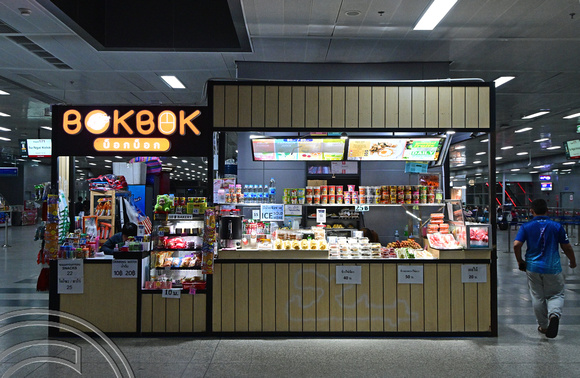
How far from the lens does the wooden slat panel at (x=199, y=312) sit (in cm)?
527

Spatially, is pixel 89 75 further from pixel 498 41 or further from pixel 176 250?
pixel 498 41

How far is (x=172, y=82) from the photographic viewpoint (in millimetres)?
10430

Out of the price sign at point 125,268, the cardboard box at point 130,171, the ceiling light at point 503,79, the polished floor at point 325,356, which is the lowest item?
the polished floor at point 325,356

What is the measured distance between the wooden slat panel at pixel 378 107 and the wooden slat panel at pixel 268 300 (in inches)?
92.7

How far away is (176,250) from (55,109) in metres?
2.43

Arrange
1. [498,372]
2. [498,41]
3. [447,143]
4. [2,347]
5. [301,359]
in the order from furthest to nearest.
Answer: [498,41] → [447,143] → [2,347] → [301,359] → [498,372]

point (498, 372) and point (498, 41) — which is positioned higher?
point (498, 41)

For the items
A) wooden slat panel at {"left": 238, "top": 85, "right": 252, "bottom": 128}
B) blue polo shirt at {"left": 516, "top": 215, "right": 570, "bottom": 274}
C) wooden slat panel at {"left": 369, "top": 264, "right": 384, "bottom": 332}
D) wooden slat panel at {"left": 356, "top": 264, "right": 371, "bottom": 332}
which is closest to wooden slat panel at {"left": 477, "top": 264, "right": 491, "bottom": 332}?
blue polo shirt at {"left": 516, "top": 215, "right": 570, "bottom": 274}

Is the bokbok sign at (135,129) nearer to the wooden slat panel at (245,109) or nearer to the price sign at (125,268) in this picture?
the wooden slat panel at (245,109)

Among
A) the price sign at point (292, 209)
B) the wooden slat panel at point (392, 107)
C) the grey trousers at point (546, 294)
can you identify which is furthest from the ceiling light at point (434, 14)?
the grey trousers at point (546, 294)

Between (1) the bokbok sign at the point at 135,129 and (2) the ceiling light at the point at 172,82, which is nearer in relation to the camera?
(1) the bokbok sign at the point at 135,129

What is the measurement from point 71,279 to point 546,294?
19.5ft

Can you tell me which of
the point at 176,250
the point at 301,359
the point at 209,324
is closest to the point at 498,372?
the point at 301,359

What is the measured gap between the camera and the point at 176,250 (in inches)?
214
